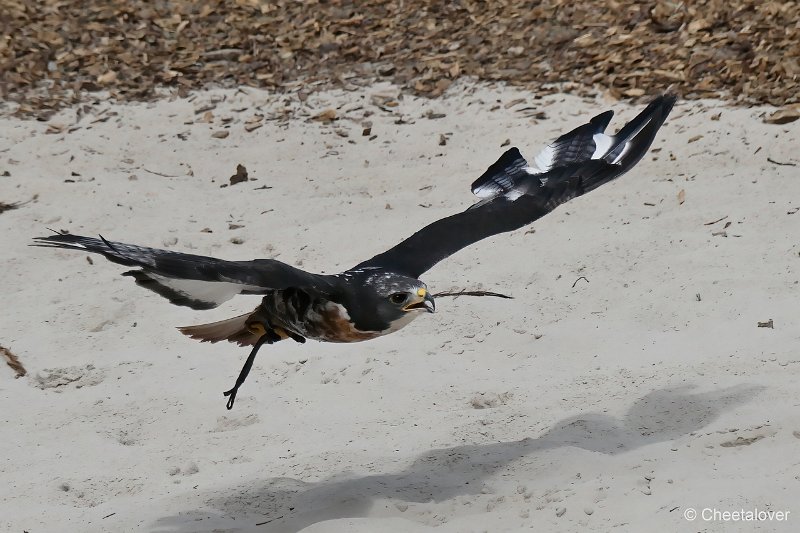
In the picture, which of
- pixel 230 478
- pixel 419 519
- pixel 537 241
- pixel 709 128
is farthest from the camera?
pixel 709 128

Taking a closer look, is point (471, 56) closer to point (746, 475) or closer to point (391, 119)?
point (391, 119)

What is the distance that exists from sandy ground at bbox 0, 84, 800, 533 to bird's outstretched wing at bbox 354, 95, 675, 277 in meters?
0.79

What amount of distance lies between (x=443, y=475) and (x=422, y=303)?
2.92 feet

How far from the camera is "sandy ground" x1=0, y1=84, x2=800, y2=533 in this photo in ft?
15.4

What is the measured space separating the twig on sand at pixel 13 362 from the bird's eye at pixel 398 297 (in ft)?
8.06

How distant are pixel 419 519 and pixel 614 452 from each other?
0.91 m

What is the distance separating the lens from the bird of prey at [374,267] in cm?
408

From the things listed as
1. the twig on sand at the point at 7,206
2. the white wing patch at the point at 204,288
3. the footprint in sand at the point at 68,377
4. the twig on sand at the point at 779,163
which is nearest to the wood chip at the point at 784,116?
the twig on sand at the point at 779,163

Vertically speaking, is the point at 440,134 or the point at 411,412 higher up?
the point at 440,134

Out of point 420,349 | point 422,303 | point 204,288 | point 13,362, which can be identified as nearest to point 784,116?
point 420,349

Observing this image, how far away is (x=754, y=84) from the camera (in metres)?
7.55

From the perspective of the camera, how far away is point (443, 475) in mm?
4965

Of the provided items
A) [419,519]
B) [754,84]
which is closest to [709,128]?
[754,84]

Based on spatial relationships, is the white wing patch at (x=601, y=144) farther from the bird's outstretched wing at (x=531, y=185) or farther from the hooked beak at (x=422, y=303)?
the hooked beak at (x=422, y=303)
